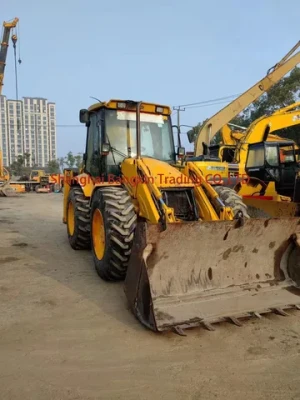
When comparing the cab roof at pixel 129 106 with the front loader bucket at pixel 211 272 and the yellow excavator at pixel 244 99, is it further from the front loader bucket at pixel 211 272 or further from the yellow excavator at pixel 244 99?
the yellow excavator at pixel 244 99

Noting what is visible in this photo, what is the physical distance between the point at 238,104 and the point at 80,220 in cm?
981

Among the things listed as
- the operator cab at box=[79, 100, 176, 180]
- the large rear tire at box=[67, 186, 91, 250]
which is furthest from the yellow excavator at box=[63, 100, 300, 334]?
the large rear tire at box=[67, 186, 91, 250]

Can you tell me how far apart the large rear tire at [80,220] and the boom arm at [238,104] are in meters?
7.91

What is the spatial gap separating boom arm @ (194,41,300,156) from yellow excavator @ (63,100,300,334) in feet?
28.1

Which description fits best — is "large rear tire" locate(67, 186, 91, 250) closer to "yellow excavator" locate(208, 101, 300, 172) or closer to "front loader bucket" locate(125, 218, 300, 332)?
"front loader bucket" locate(125, 218, 300, 332)

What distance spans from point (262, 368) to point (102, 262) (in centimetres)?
261

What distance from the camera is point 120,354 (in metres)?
3.07

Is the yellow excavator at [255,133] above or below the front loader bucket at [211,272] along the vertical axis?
above

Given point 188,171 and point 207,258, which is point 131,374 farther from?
point 188,171

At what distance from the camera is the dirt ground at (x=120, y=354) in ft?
8.45

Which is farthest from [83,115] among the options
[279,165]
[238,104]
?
[238,104]

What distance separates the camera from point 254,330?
350 cm

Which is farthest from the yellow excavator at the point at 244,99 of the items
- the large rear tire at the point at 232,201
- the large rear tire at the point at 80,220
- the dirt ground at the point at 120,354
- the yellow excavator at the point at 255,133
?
the dirt ground at the point at 120,354

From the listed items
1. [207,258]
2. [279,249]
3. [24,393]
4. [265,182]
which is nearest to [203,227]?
[207,258]
